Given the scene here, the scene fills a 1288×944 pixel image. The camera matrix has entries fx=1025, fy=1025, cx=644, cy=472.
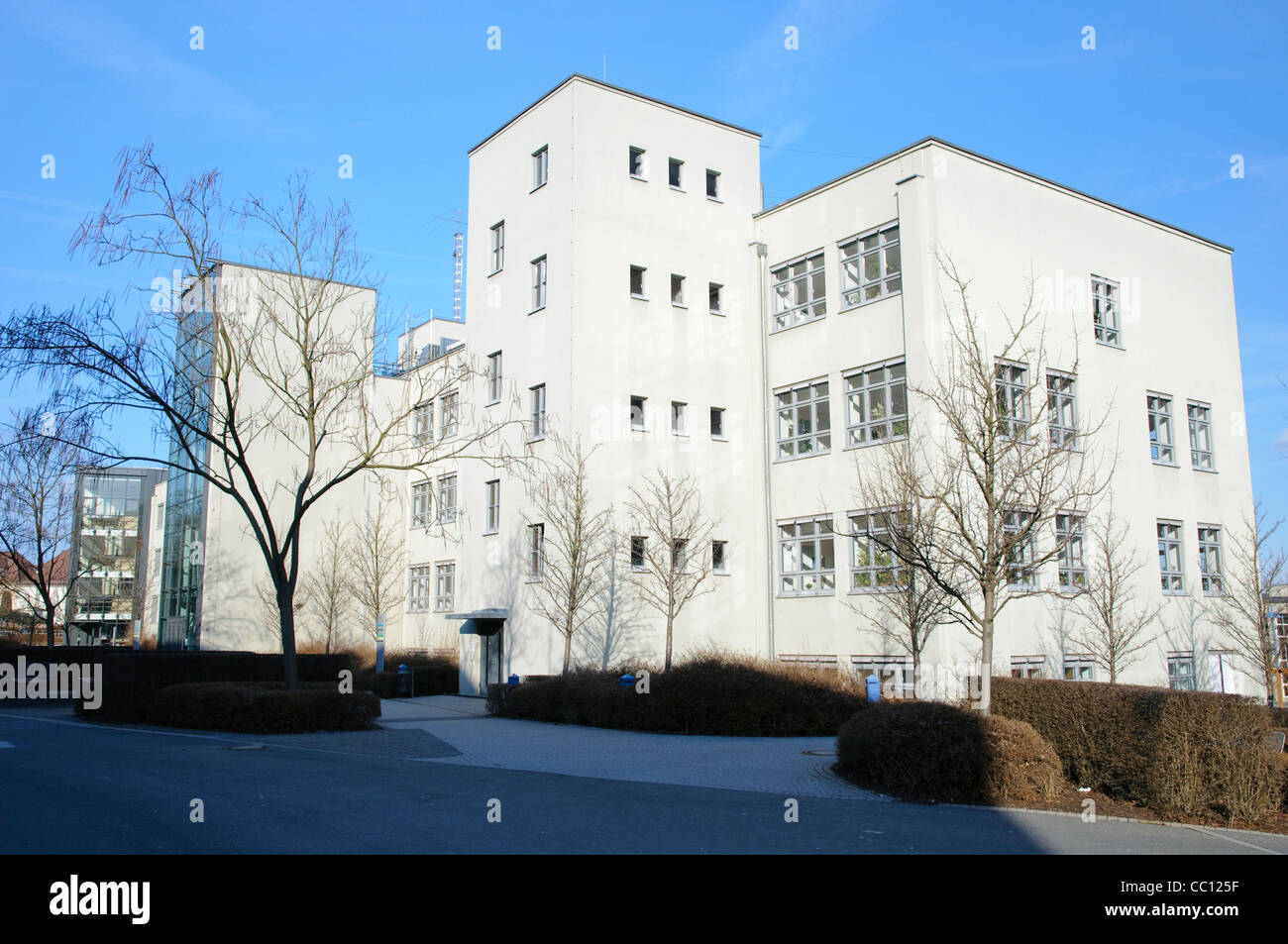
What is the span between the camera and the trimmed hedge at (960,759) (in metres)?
12.0

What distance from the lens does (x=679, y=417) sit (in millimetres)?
30312

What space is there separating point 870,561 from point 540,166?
15545 millimetres

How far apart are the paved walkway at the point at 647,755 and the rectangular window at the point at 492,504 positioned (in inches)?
362

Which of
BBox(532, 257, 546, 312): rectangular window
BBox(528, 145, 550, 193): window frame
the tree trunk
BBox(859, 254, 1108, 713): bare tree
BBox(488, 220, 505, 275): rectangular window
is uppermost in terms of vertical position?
BBox(528, 145, 550, 193): window frame

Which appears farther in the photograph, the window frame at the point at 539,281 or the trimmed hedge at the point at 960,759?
the window frame at the point at 539,281

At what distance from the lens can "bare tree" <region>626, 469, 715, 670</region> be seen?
28172 mm

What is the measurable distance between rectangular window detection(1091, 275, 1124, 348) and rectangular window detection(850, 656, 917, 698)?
11298mm

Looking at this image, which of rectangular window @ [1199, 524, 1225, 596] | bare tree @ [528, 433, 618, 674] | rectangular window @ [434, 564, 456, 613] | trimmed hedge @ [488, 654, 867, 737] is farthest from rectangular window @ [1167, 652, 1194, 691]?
rectangular window @ [434, 564, 456, 613]

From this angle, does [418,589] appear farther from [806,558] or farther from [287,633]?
[287,633]

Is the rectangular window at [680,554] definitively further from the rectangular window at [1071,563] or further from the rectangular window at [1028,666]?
the rectangular window at [1071,563]

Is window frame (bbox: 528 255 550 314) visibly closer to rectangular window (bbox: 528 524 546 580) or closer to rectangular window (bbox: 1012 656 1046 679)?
rectangular window (bbox: 528 524 546 580)

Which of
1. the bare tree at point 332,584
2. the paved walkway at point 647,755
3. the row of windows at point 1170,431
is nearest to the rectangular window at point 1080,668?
the row of windows at point 1170,431

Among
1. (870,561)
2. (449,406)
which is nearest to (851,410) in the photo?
(870,561)
